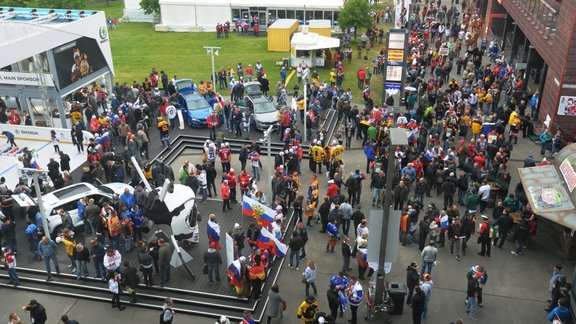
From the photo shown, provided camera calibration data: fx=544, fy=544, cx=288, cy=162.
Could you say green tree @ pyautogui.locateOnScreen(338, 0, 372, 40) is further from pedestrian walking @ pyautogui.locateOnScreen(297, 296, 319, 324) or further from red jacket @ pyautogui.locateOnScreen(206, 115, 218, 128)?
pedestrian walking @ pyautogui.locateOnScreen(297, 296, 319, 324)

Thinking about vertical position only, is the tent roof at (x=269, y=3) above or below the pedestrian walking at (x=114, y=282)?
above

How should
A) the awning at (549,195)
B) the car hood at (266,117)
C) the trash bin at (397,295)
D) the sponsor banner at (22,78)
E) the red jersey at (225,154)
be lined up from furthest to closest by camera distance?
the car hood at (266,117)
the sponsor banner at (22,78)
the red jersey at (225,154)
the awning at (549,195)
the trash bin at (397,295)

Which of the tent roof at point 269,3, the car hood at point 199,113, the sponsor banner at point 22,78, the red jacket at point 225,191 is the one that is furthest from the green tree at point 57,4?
the red jacket at point 225,191

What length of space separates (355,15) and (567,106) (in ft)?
64.7

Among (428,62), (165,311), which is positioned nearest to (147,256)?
(165,311)

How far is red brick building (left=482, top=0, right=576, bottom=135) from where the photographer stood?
72.9 ft

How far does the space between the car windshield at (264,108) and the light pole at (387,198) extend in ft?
42.7

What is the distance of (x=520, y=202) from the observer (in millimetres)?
17875

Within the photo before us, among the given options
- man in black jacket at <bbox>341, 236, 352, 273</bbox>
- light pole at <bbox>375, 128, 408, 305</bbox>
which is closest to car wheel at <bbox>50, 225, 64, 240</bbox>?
man in black jacket at <bbox>341, 236, 352, 273</bbox>

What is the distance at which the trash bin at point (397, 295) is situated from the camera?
13938 mm

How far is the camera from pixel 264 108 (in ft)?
84.1

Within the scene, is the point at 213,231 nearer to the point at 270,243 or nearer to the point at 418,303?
the point at 270,243

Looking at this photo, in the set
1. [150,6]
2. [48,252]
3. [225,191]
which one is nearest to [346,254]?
[225,191]

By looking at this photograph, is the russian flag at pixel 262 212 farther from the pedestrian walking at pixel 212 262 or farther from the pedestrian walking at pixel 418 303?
the pedestrian walking at pixel 418 303
